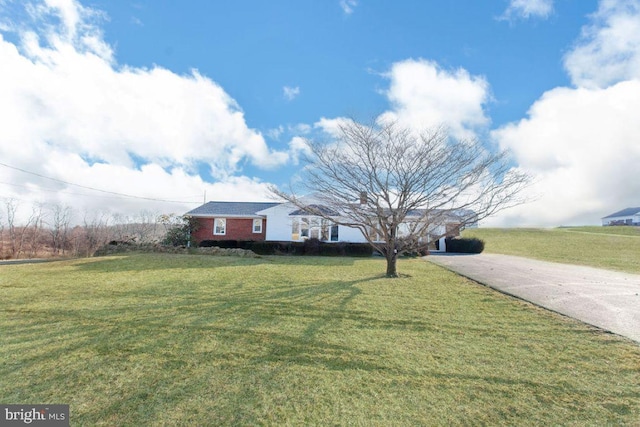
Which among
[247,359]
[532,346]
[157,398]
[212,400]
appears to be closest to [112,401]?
[157,398]

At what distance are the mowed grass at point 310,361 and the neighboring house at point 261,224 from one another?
51.3ft

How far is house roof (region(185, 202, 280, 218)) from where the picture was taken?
2433cm

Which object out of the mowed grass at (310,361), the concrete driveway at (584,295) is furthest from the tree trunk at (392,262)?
the mowed grass at (310,361)

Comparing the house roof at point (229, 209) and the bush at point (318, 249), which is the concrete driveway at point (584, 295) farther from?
the house roof at point (229, 209)

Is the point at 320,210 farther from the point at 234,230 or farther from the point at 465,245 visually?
the point at 465,245

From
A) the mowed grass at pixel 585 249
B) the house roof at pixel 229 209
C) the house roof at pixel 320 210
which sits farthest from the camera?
the house roof at pixel 229 209

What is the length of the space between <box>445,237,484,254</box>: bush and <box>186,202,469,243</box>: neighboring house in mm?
7303

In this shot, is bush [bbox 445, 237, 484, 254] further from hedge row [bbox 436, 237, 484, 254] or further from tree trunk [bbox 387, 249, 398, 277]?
tree trunk [bbox 387, 249, 398, 277]

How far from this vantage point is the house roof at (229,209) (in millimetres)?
24328

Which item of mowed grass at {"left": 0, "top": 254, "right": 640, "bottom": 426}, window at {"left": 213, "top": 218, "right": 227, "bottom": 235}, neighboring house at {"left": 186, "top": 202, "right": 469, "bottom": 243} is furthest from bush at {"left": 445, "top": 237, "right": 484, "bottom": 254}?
window at {"left": 213, "top": 218, "right": 227, "bottom": 235}

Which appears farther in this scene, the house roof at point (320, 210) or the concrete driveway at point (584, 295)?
the house roof at point (320, 210)

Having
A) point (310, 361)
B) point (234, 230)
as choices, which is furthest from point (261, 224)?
point (310, 361)

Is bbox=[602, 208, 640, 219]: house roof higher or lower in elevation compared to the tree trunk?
higher

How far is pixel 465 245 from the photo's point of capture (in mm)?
23438
